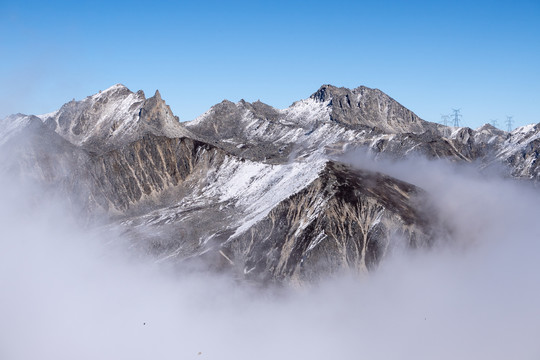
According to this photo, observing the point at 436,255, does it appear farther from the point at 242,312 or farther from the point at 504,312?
the point at 242,312

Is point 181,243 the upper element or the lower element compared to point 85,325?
upper

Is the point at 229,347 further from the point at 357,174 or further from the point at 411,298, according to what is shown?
the point at 357,174

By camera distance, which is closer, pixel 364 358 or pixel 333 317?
pixel 364 358

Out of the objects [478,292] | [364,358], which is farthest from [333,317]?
[478,292]

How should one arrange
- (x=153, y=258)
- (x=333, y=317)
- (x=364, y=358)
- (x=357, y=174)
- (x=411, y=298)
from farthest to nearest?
1. (x=357, y=174)
2. (x=153, y=258)
3. (x=411, y=298)
4. (x=333, y=317)
5. (x=364, y=358)

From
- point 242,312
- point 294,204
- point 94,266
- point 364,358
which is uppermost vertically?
point 294,204

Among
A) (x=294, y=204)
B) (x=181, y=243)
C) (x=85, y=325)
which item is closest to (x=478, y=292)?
(x=294, y=204)

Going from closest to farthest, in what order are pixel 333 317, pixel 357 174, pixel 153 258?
pixel 333 317 < pixel 153 258 < pixel 357 174

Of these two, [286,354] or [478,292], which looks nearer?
[286,354]

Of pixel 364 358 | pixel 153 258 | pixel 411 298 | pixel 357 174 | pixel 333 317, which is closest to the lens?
pixel 364 358
